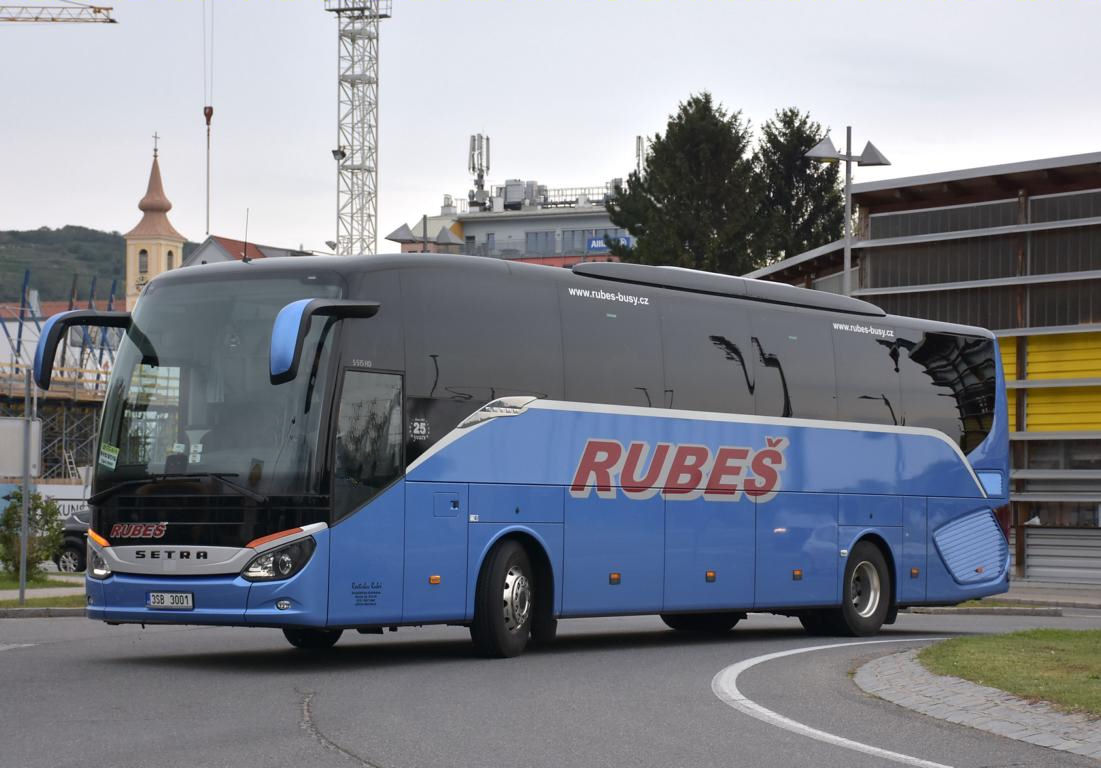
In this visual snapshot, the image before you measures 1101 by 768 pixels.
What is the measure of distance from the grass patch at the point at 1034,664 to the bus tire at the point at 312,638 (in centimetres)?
557

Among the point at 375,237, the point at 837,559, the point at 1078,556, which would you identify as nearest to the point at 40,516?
the point at 837,559

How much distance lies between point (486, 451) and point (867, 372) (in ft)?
23.1

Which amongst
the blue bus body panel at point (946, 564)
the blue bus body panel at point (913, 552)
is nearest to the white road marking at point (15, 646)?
the blue bus body panel at point (913, 552)

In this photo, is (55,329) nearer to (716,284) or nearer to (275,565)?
(275,565)

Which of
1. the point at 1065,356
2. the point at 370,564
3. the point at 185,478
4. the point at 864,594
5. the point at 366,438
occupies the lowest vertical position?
the point at 864,594

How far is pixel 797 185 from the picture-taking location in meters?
80.2

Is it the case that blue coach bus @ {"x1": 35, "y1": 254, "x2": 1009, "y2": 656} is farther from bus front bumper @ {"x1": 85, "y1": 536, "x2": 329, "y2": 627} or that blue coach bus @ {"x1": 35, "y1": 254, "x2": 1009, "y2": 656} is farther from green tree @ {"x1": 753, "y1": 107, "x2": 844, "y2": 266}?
green tree @ {"x1": 753, "y1": 107, "x2": 844, "y2": 266}

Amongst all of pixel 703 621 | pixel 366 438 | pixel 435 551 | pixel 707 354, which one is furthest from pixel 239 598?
pixel 703 621

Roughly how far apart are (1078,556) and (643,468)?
87.8 feet

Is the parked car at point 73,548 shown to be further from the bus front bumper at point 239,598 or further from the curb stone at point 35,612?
the bus front bumper at point 239,598

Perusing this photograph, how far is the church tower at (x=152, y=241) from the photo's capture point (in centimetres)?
15638

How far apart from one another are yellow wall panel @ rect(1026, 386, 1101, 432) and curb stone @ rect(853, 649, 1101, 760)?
89.9 feet

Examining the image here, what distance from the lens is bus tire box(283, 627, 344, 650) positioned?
16828mm

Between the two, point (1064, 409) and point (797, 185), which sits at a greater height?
point (797, 185)
